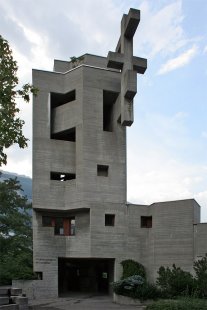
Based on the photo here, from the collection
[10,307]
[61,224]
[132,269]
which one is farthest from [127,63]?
[10,307]

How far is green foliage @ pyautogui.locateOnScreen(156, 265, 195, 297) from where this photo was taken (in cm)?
2617

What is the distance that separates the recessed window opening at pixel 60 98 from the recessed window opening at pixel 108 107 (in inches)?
99.7

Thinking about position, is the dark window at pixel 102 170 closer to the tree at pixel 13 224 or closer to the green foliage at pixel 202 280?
the green foliage at pixel 202 280

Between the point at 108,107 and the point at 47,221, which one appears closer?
the point at 47,221

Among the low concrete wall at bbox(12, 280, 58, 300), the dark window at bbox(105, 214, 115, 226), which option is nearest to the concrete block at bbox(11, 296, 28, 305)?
the low concrete wall at bbox(12, 280, 58, 300)

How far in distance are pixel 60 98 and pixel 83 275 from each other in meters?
15.2

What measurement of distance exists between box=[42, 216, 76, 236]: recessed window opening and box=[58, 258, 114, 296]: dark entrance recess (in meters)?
4.62

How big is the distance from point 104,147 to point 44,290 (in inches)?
435

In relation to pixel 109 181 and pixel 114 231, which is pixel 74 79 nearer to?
pixel 109 181

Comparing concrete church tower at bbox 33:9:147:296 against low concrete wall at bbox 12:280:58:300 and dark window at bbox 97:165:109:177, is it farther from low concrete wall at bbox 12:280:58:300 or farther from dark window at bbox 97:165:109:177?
low concrete wall at bbox 12:280:58:300

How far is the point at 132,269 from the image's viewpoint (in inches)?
1268

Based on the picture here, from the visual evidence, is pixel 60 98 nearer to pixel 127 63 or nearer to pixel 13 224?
pixel 127 63

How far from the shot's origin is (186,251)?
102 feet

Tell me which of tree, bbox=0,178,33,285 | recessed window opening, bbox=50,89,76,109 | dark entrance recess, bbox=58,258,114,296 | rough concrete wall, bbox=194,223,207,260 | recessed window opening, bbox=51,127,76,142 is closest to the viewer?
rough concrete wall, bbox=194,223,207,260
